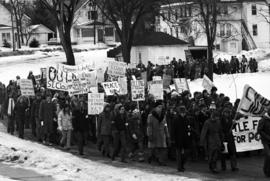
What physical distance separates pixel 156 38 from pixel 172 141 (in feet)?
122

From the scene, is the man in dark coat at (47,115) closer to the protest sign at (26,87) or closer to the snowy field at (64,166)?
the snowy field at (64,166)

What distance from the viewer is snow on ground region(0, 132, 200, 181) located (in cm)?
1421

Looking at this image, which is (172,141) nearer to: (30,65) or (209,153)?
(209,153)

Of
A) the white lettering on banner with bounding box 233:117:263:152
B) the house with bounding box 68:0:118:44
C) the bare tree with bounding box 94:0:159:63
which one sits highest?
the house with bounding box 68:0:118:44

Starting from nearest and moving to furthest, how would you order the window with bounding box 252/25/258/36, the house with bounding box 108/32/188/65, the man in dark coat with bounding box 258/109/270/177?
the man in dark coat with bounding box 258/109/270/177 < the house with bounding box 108/32/188/65 < the window with bounding box 252/25/258/36

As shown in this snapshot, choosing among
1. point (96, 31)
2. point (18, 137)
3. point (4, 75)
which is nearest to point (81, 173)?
point (18, 137)

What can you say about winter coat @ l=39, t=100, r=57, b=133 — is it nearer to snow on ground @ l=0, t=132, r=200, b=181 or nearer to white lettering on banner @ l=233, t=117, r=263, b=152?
snow on ground @ l=0, t=132, r=200, b=181

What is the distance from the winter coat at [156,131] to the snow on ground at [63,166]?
3.56 ft

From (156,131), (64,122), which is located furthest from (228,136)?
(64,122)

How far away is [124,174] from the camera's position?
14484mm

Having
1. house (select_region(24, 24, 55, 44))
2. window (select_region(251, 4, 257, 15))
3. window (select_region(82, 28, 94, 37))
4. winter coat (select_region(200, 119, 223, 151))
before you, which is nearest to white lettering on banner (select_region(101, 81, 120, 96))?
winter coat (select_region(200, 119, 223, 151))

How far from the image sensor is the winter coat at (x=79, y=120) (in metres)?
17.8

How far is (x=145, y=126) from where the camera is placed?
58.9 feet

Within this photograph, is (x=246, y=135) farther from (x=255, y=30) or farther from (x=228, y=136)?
(x=255, y=30)
